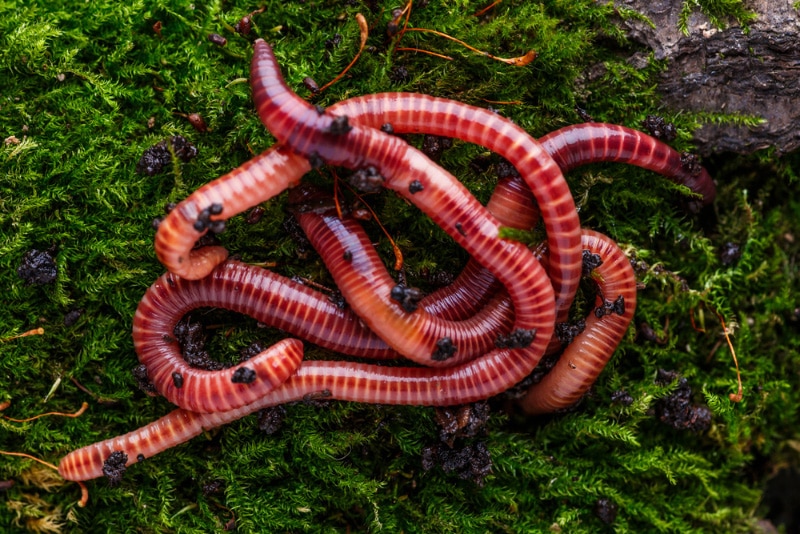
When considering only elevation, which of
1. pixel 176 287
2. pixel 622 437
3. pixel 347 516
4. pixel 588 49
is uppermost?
pixel 588 49

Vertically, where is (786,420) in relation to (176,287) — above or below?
above

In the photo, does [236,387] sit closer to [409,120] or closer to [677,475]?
[409,120]

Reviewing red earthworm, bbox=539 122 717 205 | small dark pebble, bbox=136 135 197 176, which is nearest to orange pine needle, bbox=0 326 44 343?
small dark pebble, bbox=136 135 197 176

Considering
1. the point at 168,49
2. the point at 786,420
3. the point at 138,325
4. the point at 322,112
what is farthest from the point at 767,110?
the point at 138,325

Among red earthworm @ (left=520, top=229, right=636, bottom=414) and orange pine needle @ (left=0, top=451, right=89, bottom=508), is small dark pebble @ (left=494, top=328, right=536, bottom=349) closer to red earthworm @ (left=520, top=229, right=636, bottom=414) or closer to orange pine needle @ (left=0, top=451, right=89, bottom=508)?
red earthworm @ (left=520, top=229, right=636, bottom=414)

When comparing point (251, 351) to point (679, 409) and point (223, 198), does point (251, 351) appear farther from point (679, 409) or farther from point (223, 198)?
point (679, 409)

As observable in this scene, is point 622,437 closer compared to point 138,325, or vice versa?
point 138,325

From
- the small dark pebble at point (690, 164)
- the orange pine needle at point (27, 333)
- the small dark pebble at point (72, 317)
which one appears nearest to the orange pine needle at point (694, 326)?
the small dark pebble at point (690, 164)
